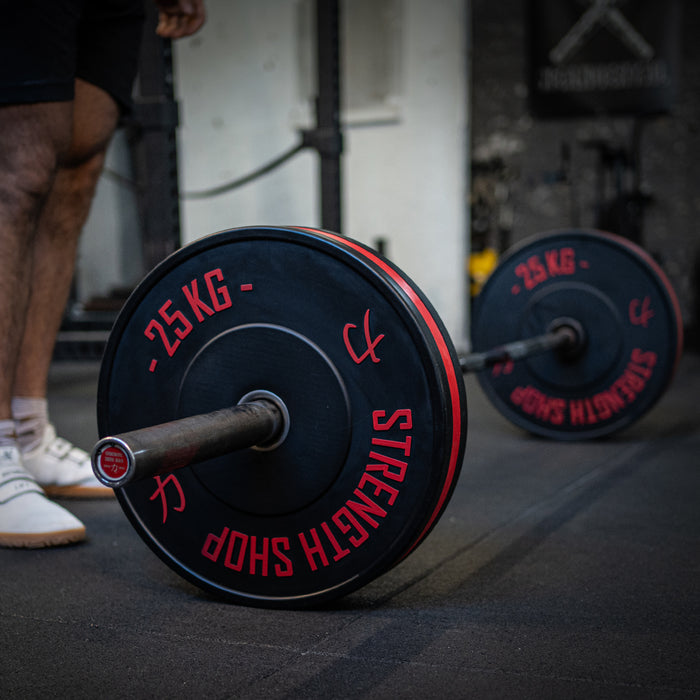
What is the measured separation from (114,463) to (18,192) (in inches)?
20.6

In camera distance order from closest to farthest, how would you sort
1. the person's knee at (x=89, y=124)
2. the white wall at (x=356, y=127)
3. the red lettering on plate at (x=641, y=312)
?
1. the person's knee at (x=89, y=124)
2. the red lettering on plate at (x=641, y=312)
3. the white wall at (x=356, y=127)

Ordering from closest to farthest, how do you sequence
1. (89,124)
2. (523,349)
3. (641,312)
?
(89,124) < (523,349) < (641,312)

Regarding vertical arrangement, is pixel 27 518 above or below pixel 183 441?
below

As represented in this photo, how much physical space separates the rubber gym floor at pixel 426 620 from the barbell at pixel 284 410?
0.20 ft

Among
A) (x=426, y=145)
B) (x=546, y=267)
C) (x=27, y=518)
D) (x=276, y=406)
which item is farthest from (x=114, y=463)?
(x=426, y=145)

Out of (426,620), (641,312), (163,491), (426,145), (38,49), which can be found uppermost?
(426,145)

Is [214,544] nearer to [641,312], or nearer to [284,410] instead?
[284,410]

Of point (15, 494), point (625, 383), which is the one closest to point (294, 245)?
point (15, 494)

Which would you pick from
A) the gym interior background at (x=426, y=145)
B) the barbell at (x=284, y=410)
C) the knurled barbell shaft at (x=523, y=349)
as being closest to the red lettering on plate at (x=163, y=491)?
the barbell at (x=284, y=410)

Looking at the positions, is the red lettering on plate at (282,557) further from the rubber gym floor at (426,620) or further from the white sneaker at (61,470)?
the white sneaker at (61,470)

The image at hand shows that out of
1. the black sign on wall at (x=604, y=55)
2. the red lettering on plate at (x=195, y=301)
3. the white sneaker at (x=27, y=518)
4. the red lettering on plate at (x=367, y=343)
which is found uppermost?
the black sign on wall at (x=604, y=55)

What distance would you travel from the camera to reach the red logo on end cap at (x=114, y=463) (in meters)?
0.63

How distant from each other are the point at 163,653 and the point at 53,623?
0.45ft

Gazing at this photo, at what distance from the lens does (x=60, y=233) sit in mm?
1224
